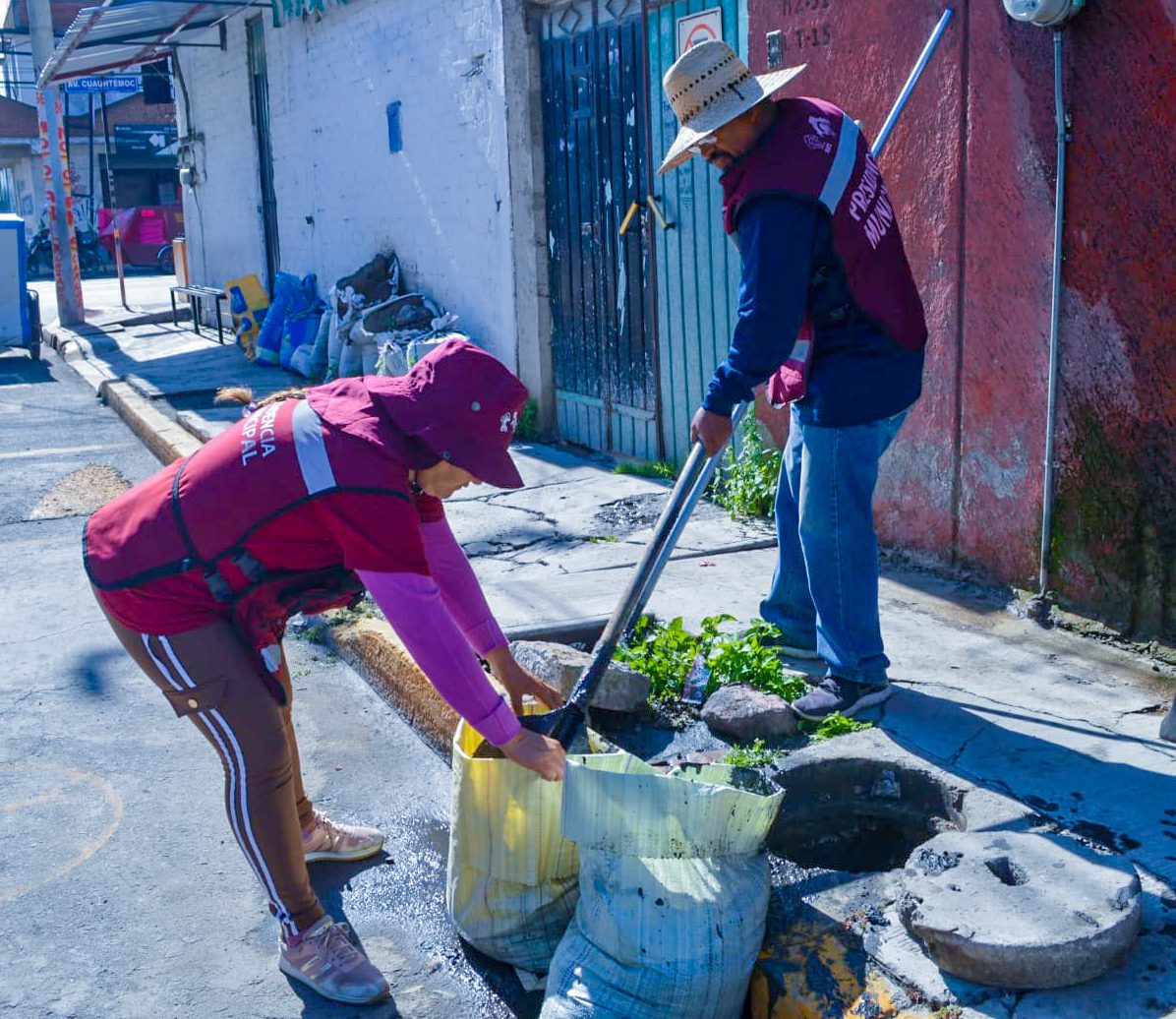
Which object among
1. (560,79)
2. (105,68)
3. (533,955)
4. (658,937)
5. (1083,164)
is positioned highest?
(105,68)

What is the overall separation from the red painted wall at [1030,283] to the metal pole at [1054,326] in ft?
0.09

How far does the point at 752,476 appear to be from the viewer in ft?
19.6

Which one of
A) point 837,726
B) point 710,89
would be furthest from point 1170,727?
point 710,89

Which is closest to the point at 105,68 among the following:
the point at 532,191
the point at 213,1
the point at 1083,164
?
the point at 213,1

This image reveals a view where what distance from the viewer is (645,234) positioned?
22.8ft

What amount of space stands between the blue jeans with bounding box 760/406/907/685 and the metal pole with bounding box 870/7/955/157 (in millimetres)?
977

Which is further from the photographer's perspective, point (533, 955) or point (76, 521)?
point (76, 521)

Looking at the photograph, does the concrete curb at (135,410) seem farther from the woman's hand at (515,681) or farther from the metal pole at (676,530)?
the woman's hand at (515,681)

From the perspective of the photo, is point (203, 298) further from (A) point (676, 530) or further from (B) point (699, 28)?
(A) point (676, 530)

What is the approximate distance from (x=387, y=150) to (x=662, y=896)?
8750mm

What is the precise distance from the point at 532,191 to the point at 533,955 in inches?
228

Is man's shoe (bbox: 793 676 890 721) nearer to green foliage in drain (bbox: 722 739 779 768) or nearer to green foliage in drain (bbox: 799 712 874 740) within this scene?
green foliage in drain (bbox: 799 712 874 740)

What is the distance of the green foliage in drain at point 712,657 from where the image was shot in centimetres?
397

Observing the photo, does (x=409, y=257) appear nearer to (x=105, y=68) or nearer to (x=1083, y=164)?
(x=1083, y=164)
